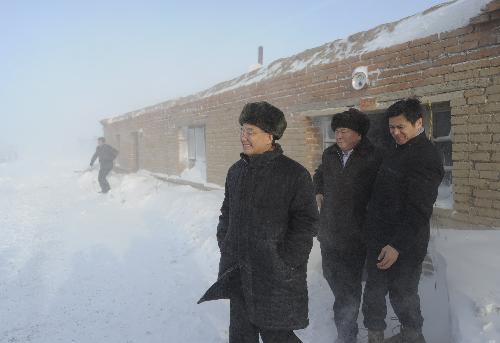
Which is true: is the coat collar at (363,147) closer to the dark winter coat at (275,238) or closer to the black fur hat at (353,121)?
the black fur hat at (353,121)

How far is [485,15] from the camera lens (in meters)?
3.36

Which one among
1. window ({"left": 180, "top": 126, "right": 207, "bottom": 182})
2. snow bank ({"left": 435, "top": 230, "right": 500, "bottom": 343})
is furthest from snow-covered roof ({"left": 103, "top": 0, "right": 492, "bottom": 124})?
window ({"left": 180, "top": 126, "right": 207, "bottom": 182})

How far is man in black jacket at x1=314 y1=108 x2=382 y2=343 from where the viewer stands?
2684 mm

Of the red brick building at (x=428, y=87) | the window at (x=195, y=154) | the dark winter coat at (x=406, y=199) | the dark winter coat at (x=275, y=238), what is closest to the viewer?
the dark winter coat at (x=275, y=238)

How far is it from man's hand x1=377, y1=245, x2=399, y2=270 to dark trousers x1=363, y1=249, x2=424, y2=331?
0.16 meters

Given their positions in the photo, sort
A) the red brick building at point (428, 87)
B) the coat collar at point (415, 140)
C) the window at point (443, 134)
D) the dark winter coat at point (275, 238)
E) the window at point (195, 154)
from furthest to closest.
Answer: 1. the window at point (195, 154)
2. the window at point (443, 134)
3. the red brick building at point (428, 87)
4. the coat collar at point (415, 140)
5. the dark winter coat at point (275, 238)

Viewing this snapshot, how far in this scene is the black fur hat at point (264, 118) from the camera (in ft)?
6.66

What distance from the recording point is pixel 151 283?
14.6 ft

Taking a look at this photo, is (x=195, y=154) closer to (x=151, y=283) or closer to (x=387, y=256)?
(x=151, y=283)

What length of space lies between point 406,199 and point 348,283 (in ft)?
2.63

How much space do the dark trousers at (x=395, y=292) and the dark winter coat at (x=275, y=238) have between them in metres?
0.86

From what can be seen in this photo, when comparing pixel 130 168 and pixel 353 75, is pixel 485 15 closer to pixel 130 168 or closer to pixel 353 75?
pixel 353 75

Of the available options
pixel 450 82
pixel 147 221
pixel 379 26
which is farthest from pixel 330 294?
Answer: pixel 147 221

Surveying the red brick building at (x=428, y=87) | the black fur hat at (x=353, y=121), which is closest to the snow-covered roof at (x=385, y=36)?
the red brick building at (x=428, y=87)
